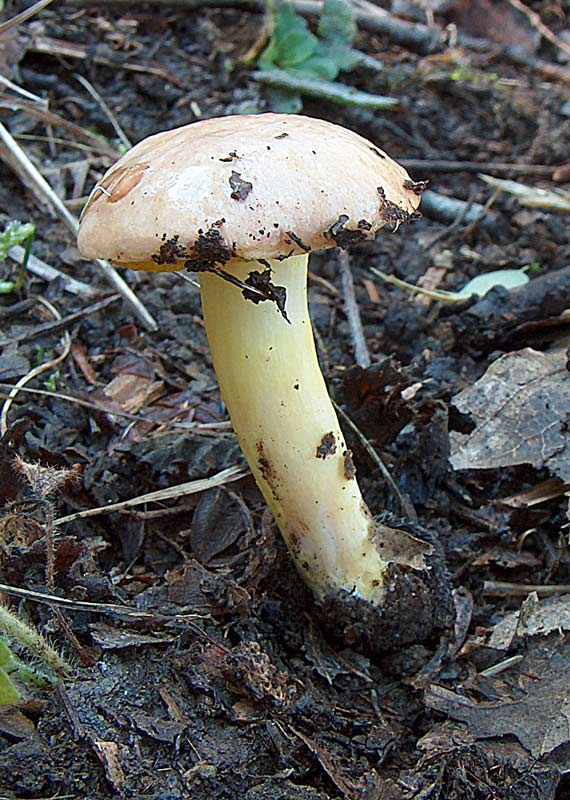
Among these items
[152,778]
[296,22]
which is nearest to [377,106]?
[296,22]

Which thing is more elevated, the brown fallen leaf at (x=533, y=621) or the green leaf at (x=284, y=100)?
the green leaf at (x=284, y=100)

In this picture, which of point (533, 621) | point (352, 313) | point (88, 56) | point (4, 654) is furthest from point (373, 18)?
point (4, 654)

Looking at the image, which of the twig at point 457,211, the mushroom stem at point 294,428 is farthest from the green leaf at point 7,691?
the twig at point 457,211

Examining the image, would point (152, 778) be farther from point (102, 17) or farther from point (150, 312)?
point (102, 17)

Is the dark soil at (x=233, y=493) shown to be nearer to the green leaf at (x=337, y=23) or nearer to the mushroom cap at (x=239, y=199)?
the green leaf at (x=337, y=23)

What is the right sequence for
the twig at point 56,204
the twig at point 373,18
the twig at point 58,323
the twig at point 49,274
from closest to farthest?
the twig at point 58,323
the twig at point 56,204
the twig at point 49,274
the twig at point 373,18

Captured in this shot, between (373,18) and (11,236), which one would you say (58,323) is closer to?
(11,236)
